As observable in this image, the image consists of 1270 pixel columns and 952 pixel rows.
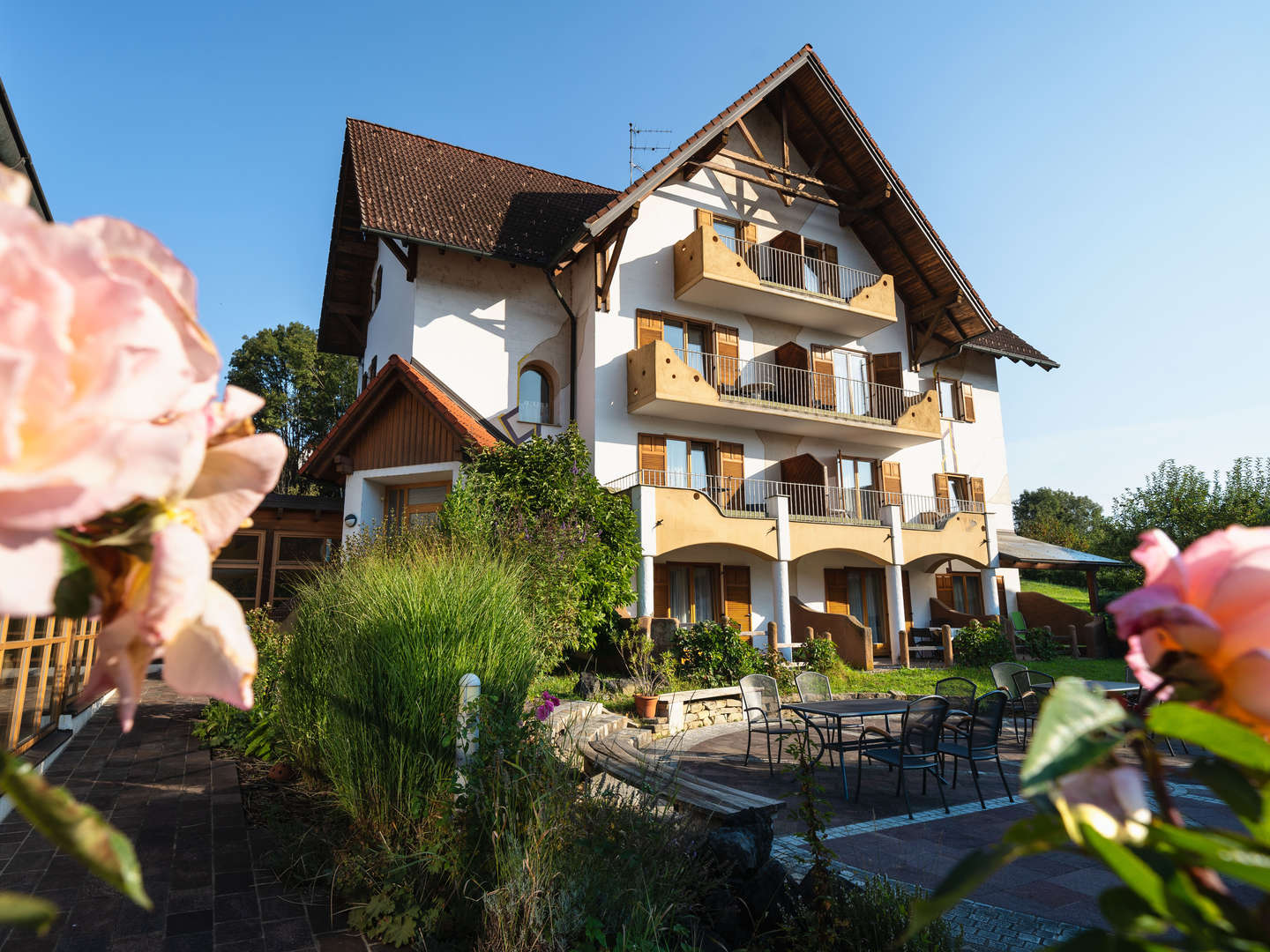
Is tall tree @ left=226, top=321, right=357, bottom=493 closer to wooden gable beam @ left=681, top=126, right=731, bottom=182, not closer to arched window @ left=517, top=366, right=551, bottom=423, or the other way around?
arched window @ left=517, top=366, right=551, bottom=423

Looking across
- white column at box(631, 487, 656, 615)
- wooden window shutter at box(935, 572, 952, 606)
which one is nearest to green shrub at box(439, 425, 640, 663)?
white column at box(631, 487, 656, 615)

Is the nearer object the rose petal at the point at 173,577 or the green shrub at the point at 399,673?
the rose petal at the point at 173,577

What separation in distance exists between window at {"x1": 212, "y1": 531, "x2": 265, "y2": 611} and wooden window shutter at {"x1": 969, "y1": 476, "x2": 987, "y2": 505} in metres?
18.5

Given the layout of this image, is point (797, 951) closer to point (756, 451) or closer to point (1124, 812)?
point (1124, 812)

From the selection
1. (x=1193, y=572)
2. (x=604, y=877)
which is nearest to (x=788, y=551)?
(x=604, y=877)

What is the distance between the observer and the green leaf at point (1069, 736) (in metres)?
0.39

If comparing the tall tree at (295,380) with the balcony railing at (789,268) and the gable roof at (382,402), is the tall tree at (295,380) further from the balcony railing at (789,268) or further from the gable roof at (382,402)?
the balcony railing at (789,268)

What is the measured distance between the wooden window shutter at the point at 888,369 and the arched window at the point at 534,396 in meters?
8.73

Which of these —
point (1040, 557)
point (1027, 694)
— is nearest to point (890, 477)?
point (1040, 557)

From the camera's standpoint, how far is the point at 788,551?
1562 cm

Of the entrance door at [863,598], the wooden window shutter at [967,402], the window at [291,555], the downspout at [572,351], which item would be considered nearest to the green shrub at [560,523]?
the downspout at [572,351]

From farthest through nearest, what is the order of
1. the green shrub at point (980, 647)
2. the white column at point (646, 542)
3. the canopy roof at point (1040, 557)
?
the canopy roof at point (1040, 557), the green shrub at point (980, 647), the white column at point (646, 542)

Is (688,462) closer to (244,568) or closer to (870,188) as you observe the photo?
(870,188)

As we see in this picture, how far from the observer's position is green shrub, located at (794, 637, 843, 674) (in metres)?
14.2
